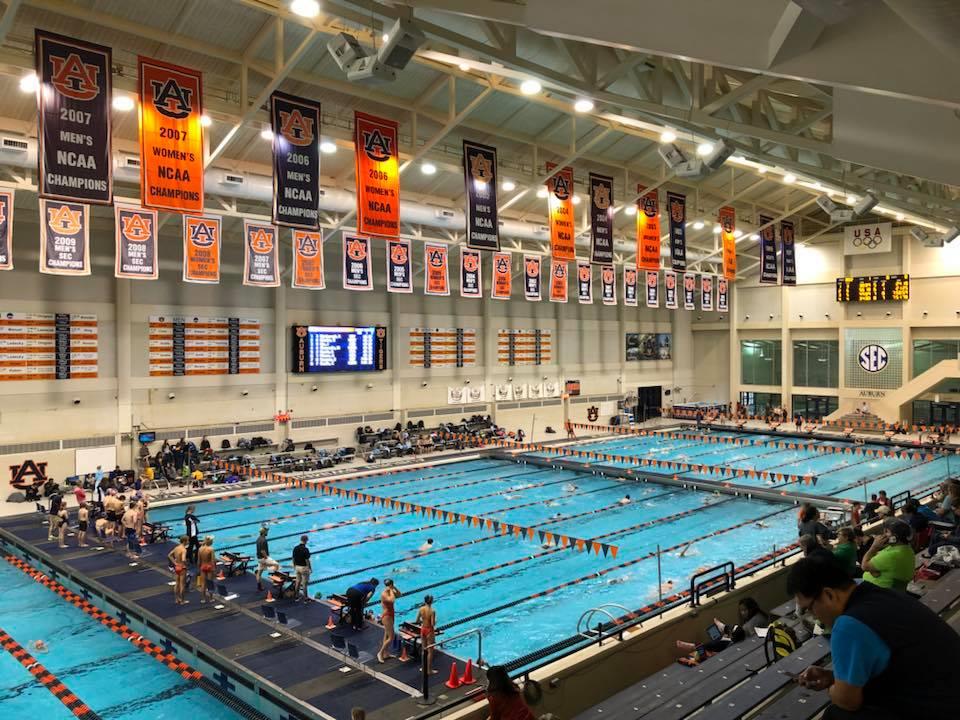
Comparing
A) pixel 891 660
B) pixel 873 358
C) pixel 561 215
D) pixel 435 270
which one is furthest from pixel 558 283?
pixel 891 660

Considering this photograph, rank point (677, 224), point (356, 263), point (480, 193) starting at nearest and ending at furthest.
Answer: point (480, 193), point (356, 263), point (677, 224)

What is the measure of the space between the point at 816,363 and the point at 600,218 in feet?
76.7

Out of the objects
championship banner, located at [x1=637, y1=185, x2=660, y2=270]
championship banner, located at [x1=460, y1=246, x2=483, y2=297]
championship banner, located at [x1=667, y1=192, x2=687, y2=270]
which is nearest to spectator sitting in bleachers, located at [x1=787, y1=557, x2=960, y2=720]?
championship banner, located at [x1=460, y1=246, x2=483, y2=297]

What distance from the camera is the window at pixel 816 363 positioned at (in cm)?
3697

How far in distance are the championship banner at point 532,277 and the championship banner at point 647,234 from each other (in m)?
4.24

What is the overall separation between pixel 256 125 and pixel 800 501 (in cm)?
1746

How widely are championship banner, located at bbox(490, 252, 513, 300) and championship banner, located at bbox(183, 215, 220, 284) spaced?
372 inches

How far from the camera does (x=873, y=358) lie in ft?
115

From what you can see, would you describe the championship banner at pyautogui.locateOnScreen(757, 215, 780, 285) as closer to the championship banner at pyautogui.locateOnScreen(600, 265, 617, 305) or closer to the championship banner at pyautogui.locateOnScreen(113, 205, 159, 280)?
the championship banner at pyautogui.locateOnScreen(600, 265, 617, 305)

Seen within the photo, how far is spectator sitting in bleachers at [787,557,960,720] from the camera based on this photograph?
2.24 metres

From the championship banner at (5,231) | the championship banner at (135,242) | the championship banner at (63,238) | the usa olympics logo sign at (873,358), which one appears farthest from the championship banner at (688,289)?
the championship banner at (5,231)

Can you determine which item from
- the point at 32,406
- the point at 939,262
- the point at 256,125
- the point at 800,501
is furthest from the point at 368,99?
the point at 939,262

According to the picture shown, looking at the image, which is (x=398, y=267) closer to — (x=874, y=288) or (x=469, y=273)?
(x=469, y=273)

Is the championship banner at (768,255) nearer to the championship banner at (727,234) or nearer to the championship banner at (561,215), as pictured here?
the championship banner at (727,234)
